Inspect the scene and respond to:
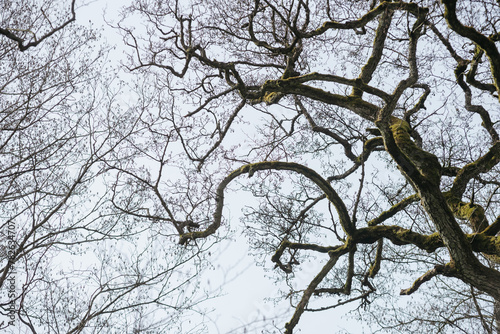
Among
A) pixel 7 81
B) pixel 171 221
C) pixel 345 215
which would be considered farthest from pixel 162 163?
pixel 345 215

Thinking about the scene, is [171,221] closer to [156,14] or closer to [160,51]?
[160,51]

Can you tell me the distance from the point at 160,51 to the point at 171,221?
9.35 feet

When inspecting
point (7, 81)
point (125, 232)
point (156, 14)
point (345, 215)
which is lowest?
point (345, 215)

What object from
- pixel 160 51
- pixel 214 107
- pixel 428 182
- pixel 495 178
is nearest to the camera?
pixel 428 182

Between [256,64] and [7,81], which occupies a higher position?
[256,64]

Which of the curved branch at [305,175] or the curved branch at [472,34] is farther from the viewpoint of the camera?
the curved branch at [305,175]

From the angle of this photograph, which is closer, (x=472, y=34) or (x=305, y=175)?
(x=472, y=34)

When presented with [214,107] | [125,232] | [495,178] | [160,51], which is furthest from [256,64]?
[495,178]

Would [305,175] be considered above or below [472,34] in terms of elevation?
above

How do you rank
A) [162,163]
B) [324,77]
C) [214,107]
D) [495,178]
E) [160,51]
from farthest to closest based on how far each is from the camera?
[214,107], [160,51], [495,178], [162,163], [324,77]

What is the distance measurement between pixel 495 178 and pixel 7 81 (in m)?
5.77

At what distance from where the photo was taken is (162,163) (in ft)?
14.4

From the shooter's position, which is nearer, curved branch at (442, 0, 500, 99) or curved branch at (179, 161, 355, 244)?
curved branch at (442, 0, 500, 99)

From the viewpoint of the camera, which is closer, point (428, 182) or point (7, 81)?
point (428, 182)
